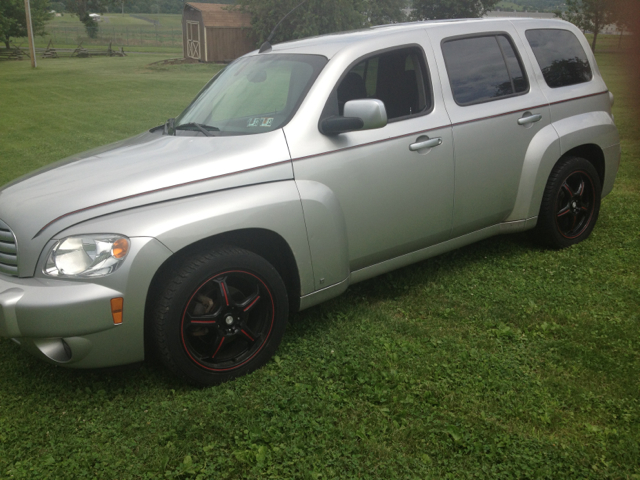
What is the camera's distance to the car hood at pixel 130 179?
10.1ft

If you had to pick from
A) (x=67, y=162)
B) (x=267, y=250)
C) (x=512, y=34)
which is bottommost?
(x=267, y=250)

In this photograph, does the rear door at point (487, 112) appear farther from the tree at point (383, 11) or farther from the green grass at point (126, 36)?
the tree at point (383, 11)

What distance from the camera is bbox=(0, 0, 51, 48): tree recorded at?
47.2 meters

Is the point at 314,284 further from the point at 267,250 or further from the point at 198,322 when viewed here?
the point at 198,322

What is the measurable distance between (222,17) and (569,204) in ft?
139

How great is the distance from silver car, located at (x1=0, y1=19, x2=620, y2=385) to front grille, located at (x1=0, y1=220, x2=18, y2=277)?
0.05ft

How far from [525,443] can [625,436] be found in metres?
0.46

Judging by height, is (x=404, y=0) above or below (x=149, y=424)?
above

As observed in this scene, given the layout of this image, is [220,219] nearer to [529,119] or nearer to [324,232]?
[324,232]

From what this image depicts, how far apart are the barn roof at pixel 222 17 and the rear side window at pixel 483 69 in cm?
4048

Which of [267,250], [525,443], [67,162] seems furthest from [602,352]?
[67,162]

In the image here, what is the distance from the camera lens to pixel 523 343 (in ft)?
12.4

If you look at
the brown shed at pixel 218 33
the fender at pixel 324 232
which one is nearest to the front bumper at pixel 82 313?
the fender at pixel 324 232

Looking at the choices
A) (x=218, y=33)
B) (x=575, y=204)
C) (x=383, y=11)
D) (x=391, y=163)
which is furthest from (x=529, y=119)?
(x=383, y=11)
